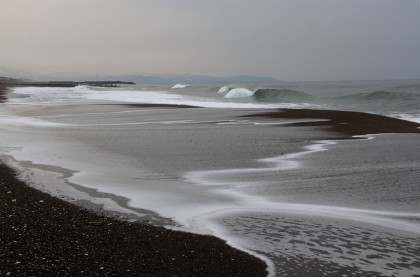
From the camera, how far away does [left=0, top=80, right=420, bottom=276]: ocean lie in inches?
259

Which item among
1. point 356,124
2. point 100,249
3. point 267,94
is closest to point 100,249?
point 100,249

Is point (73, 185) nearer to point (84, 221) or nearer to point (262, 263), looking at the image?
point (84, 221)

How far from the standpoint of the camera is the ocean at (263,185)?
21.6 feet

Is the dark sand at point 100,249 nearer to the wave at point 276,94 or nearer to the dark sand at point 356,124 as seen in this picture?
the dark sand at point 356,124

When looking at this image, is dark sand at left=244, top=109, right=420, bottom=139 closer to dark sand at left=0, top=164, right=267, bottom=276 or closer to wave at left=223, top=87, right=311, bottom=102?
dark sand at left=0, top=164, right=267, bottom=276

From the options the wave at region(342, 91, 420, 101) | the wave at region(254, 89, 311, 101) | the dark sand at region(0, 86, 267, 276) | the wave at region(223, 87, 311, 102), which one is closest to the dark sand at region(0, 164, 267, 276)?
the dark sand at region(0, 86, 267, 276)

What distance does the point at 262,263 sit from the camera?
19.5 ft

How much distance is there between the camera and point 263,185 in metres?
10.4

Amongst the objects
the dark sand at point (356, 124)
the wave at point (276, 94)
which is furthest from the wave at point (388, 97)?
the dark sand at point (356, 124)

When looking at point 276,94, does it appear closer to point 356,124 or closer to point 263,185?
point 356,124

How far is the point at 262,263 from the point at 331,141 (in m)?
11.9

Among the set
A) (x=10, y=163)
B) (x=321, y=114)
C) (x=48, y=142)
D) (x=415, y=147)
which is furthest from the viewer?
(x=321, y=114)

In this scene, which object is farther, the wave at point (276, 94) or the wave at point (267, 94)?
the wave at point (267, 94)

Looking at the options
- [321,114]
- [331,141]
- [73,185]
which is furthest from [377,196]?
[321,114]
